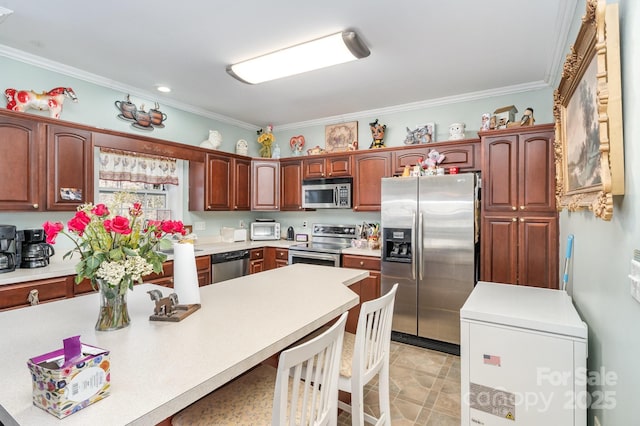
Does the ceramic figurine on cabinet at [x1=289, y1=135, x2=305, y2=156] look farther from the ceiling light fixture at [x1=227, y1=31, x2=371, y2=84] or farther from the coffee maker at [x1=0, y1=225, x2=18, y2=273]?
the coffee maker at [x1=0, y1=225, x2=18, y2=273]

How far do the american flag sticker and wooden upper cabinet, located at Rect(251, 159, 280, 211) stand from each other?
11.5 ft

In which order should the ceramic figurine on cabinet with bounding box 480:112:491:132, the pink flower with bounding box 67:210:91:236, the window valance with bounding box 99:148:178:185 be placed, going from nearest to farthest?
the pink flower with bounding box 67:210:91:236 < the ceramic figurine on cabinet with bounding box 480:112:491:132 < the window valance with bounding box 99:148:178:185

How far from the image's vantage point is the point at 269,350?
3.88 feet

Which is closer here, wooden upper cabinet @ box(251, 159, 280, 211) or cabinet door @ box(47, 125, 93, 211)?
cabinet door @ box(47, 125, 93, 211)

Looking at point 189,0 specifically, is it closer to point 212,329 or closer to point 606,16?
point 212,329

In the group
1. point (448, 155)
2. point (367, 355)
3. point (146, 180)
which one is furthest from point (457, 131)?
point (146, 180)

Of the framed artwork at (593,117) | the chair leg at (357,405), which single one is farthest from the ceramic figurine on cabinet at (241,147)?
the chair leg at (357,405)

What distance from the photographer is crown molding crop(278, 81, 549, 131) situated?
3.37 meters

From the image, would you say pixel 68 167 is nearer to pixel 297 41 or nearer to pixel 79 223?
pixel 79 223

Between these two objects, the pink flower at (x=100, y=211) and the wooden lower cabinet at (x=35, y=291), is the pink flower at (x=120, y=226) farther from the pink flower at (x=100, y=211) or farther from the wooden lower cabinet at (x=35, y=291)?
the wooden lower cabinet at (x=35, y=291)

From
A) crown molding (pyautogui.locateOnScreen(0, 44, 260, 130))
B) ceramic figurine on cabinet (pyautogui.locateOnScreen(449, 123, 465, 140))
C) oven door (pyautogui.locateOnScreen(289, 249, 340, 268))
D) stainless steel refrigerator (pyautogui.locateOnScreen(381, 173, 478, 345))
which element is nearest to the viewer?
crown molding (pyautogui.locateOnScreen(0, 44, 260, 130))

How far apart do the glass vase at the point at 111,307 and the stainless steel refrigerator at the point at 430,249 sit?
2.70 meters

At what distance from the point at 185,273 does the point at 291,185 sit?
3212 millimetres

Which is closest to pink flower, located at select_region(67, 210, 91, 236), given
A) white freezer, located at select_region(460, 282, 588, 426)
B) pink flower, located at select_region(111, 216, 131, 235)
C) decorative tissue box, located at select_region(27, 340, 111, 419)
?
pink flower, located at select_region(111, 216, 131, 235)
